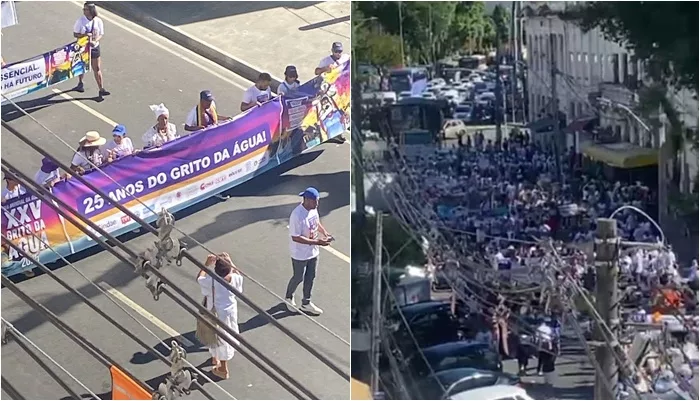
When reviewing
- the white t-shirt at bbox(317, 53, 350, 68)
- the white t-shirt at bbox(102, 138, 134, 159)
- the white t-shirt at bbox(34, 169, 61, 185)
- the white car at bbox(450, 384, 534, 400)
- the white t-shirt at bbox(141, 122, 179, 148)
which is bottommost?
the white car at bbox(450, 384, 534, 400)

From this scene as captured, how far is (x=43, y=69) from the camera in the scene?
383 cm

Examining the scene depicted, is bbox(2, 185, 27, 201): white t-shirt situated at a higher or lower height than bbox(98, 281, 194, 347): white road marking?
higher

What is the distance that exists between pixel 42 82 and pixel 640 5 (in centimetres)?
187

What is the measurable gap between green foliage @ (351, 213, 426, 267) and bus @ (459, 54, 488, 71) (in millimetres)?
531

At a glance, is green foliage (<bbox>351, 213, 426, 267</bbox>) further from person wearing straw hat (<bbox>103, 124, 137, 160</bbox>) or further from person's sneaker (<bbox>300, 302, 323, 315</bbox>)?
person wearing straw hat (<bbox>103, 124, 137, 160</bbox>)

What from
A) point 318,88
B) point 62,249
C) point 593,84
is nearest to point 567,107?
point 593,84

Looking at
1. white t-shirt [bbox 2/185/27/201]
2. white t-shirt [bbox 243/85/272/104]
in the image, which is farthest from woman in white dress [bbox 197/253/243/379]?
white t-shirt [bbox 2/185/27/201]

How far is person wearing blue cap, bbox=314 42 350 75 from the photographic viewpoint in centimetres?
382

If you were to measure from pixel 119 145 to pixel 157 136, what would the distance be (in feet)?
0.39

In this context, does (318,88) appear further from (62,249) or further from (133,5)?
(62,249)

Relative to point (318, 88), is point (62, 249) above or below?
below

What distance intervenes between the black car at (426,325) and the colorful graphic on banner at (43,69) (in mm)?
1262

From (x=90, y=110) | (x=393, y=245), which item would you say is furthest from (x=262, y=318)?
(x=90, y=110)

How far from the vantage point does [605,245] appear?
3912 millimetres
